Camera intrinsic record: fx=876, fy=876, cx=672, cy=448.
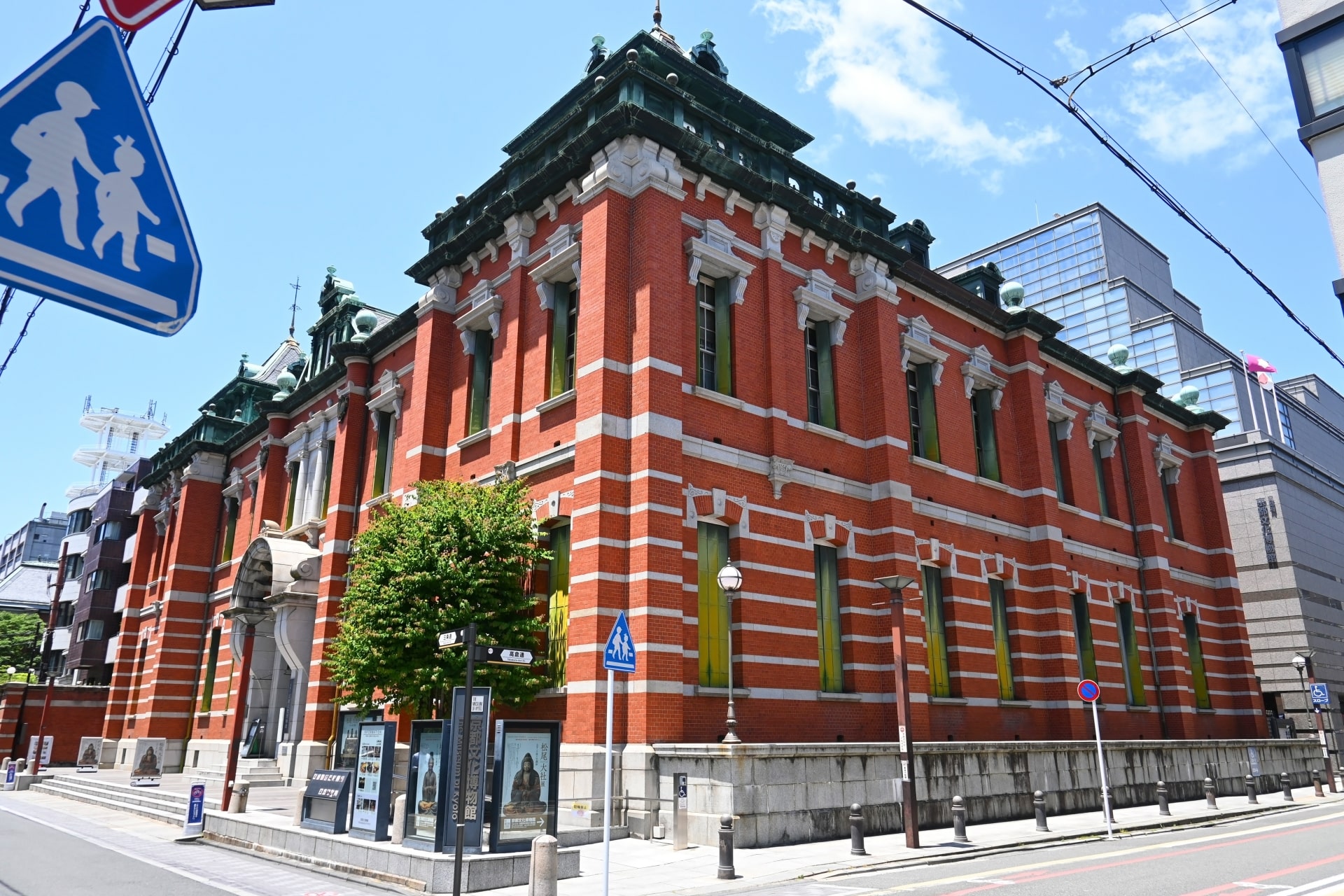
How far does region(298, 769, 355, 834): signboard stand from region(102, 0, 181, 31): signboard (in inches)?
548

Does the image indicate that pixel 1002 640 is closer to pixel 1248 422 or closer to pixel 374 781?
pixel 374 781

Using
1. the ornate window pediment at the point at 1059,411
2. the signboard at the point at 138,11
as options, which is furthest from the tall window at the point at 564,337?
the ornate window pediment at the point at 1059,411

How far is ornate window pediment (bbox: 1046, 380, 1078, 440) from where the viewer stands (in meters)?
30.3

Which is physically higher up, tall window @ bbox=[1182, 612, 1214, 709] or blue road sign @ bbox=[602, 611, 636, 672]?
tall window @ bbox=[1182, 612, 1214, 709]

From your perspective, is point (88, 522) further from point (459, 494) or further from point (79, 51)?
point (79, 51)

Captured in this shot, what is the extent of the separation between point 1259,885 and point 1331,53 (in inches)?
397

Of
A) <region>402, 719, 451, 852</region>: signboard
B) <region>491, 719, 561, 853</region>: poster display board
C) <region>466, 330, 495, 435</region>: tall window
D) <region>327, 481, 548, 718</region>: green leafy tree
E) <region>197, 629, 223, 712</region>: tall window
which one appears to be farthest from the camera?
<region>197, 629, 223, 712</region>: tall window

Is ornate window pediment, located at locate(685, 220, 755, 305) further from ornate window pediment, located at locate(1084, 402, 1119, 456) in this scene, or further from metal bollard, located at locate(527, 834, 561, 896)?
ornate window pediment, located at locate(1084, 402, 1119, 456)

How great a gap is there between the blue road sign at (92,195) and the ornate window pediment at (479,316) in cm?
1995

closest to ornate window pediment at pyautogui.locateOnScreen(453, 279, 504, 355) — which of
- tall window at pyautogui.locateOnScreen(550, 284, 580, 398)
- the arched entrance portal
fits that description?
tall window at pyautogui.locateOnScreen(550, 284, 580, 398)

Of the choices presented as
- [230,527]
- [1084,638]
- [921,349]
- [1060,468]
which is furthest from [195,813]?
[1060,468]

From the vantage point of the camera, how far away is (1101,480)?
33000 mm

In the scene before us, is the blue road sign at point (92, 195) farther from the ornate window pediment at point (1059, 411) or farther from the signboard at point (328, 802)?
the ornate window pediment at point (1059, 411)

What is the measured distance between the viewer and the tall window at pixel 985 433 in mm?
27766
